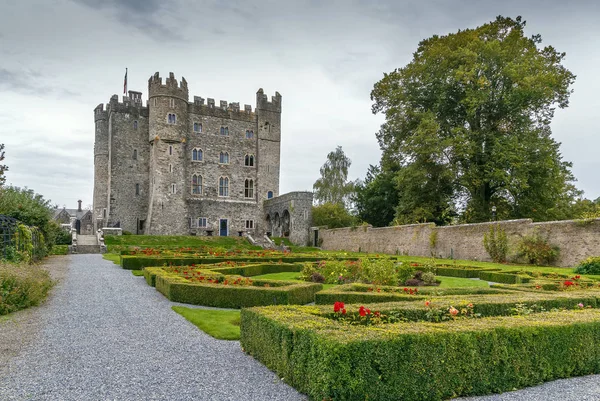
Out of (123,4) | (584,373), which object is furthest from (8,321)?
(584,373)

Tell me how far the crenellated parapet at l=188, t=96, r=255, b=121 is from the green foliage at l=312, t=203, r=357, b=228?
41.3 feet

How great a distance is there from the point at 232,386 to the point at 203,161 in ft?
139

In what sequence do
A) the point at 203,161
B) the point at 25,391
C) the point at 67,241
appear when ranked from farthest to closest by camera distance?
Result: the point at 203,161 < the point at 67,241 < the point at 25,391

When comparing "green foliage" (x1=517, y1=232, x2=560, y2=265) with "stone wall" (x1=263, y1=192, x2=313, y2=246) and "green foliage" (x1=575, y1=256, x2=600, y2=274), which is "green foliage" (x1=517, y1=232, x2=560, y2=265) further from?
"stone wall" (x1=263, y1=192, x2=313, y2=246)

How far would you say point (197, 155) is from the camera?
46.4 m

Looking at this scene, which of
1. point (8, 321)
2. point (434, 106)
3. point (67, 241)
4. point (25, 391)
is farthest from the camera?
point (67, 241)

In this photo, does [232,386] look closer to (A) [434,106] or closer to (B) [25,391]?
(B) [25,391]

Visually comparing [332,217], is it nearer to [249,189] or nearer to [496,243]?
[249,189]

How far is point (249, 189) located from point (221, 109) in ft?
29.0

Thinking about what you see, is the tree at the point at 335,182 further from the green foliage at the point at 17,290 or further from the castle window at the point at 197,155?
the green foliage at the point at 17,290

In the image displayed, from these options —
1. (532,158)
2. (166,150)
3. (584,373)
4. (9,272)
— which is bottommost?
(584,373)

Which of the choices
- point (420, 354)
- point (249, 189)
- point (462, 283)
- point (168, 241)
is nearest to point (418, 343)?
point (420, 354)

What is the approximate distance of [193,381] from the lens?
5.81m

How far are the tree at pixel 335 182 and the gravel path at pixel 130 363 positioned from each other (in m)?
48.5
